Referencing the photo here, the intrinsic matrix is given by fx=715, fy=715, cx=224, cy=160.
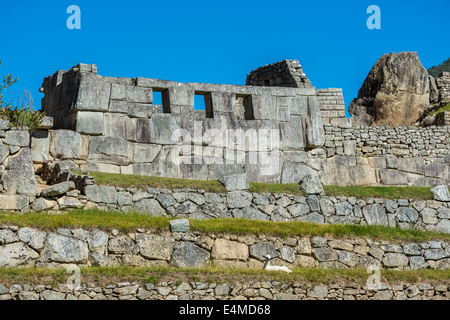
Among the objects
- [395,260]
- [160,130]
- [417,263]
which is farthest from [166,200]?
[417,263]

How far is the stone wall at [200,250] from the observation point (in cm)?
1300

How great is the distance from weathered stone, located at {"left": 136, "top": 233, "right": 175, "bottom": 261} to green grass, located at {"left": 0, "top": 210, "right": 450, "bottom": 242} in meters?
0.28

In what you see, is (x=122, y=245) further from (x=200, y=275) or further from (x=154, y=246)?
(x=200, y=275)

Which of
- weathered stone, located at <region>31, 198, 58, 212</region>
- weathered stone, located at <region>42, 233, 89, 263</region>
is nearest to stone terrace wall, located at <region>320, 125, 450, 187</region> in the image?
weathered stone, located at <region>31, 198, 58, 212</region>

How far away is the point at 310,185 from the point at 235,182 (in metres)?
2.04

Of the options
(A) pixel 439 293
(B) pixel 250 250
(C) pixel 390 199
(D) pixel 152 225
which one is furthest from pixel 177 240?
(C) pixel 390 199

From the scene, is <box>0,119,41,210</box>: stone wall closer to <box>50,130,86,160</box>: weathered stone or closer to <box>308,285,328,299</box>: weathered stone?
<box>50,130,86,160</box>: weathered stone

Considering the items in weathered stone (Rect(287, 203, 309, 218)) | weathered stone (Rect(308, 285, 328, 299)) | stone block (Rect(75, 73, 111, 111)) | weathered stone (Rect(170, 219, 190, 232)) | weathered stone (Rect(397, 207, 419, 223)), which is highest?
stone block (Rect(75, 73, 111, 111))

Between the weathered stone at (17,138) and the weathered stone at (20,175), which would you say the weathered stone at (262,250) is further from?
the weathered stone at (17,138)

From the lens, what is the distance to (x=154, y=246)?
1403 cm

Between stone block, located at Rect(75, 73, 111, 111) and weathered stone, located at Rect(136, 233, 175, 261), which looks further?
stone block, located at Rect(75, 73, 111, 111)

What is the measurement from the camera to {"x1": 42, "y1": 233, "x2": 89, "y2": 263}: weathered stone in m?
13.1

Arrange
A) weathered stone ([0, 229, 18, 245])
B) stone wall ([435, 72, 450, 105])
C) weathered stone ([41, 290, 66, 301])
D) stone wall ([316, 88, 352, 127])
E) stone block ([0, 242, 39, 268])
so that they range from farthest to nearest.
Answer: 1. stone wall ([435, 72, 450, 105])
2. stone wall ([316, 88, 352, 127])
3. weathered stone ([0, 229, 18, 245])
4. stone block ([0, 242, 39, 268])
5. weathered stone ([41, 290, 66, 301])

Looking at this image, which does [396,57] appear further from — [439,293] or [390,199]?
[439,293]
